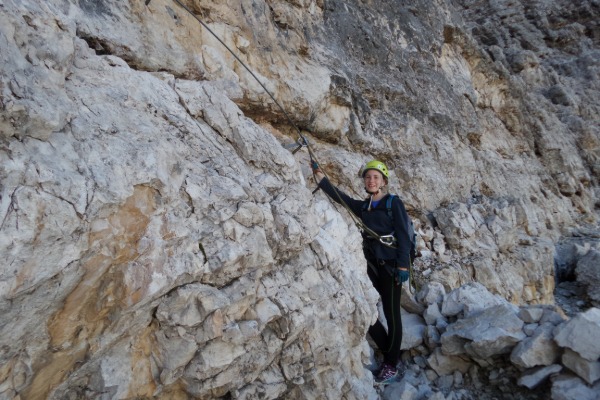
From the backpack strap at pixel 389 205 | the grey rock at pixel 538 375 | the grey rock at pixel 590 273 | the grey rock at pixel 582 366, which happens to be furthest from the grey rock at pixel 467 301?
the grey rock at pixel 590 273

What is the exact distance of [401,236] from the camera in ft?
16.4

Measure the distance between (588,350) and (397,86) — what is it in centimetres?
780

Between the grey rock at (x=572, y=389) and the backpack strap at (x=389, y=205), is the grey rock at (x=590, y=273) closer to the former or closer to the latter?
the grey rock at (x=572, y=389)

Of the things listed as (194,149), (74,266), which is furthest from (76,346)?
(194,149)

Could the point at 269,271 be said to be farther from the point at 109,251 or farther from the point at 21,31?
the point at 21,31

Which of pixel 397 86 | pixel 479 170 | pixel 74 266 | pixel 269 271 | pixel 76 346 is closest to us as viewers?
pixel 74 266

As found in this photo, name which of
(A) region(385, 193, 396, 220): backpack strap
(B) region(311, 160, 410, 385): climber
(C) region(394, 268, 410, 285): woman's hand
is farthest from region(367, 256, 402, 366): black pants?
(A) region(385, 193, 396, 220): backpack strap

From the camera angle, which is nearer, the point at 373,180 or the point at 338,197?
the point at 373,180

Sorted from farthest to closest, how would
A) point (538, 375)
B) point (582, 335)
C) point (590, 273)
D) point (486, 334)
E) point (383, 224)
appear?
1. point (590, 273)
2. point (383, 224)
3. point (486, 334)
4. point (538, 375)
5. point (582, 335)

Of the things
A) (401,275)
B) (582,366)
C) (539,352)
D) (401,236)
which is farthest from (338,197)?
(582,366)

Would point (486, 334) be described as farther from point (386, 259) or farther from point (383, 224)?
point (383, 224)

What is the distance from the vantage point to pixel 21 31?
271 centimetres

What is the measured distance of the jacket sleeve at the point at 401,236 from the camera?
4.95 m

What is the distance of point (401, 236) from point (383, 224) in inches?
15.3
